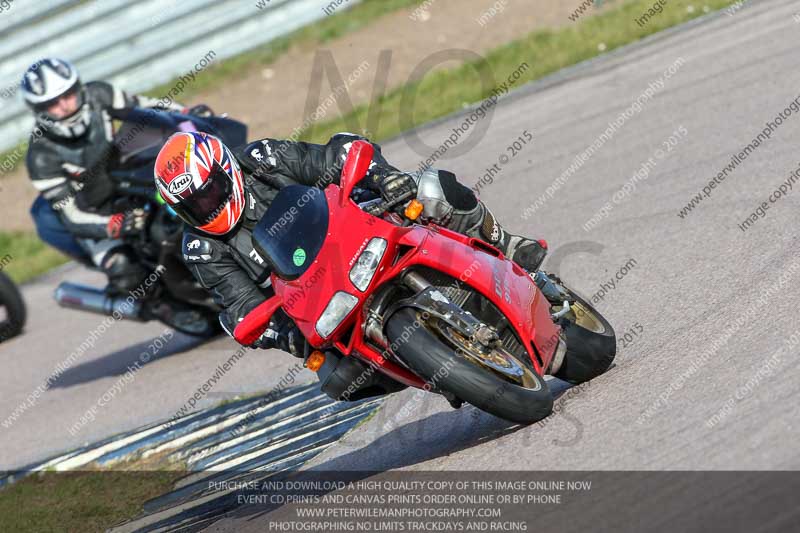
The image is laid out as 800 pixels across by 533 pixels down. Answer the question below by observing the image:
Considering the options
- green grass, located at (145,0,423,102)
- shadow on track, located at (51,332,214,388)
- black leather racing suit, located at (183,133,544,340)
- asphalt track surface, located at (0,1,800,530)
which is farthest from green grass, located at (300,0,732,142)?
black leather racing suit, located at (183,133,544,340)

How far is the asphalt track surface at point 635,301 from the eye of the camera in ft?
15.1

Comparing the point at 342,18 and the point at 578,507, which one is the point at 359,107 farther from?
the point at 578,507

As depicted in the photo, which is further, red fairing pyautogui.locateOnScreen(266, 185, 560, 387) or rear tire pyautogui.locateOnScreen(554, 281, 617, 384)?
rear tire pyautogui.locateOnScreen(554, 281, 617, 384)

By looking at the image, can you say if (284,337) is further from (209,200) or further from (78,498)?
(78,498)

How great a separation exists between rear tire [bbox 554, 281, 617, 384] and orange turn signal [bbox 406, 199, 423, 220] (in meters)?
1.04

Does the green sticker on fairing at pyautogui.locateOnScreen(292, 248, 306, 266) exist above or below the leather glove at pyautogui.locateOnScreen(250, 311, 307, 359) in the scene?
above

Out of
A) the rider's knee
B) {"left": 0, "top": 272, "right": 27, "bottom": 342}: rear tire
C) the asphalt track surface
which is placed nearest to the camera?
the asphalt track surface

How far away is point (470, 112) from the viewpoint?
1411 centimetres

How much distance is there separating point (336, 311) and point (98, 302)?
5.57m

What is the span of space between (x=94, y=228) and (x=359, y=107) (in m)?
7.04

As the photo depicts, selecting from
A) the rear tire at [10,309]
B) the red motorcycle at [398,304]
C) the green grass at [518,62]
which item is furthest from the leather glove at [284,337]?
the green grass at [518,62]

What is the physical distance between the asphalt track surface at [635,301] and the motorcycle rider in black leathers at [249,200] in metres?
0.95

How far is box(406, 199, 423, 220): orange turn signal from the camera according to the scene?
202 inches

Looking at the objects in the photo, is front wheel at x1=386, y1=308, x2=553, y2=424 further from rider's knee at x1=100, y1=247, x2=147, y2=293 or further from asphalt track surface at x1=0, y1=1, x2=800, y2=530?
rider's knee at x1=100, y1=247, x2=147, y2=293
